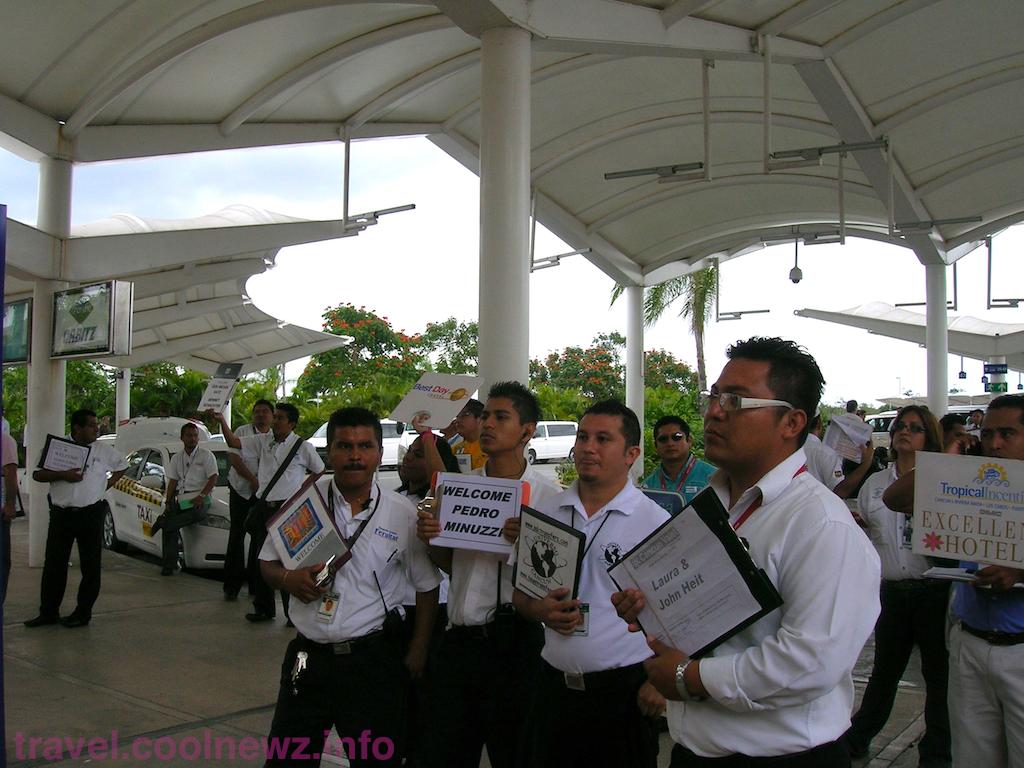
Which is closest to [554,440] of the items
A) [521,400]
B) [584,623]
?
[521,400]

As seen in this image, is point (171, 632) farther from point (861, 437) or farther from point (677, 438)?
point (861, 437)

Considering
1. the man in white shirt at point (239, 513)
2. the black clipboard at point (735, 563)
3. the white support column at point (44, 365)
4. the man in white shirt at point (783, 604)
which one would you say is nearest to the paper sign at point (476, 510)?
the man in white shirt at point (783, 604)

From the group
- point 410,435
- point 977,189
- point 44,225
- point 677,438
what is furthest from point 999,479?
point 410,435

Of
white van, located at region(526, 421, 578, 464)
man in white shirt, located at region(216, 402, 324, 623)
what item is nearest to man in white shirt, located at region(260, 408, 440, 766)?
man in white shirt, located at region(216, 402, 324, 623)

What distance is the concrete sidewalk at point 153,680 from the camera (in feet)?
18.2

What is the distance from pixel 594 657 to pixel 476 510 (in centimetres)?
82

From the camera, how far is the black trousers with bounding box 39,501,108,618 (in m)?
8.55

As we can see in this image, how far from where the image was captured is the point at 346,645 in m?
3.71

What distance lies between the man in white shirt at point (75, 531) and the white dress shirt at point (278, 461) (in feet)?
4.84

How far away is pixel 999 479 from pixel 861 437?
3.63 metres

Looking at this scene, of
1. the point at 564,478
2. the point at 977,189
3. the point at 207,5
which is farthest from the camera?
the point at 564,478

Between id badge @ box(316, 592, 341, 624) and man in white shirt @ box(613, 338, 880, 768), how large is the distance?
1565 millimetres

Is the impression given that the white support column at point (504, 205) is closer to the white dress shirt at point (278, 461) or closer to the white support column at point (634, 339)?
the white dress shirt at point (278, 461)

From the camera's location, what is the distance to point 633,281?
18750 millimetres
